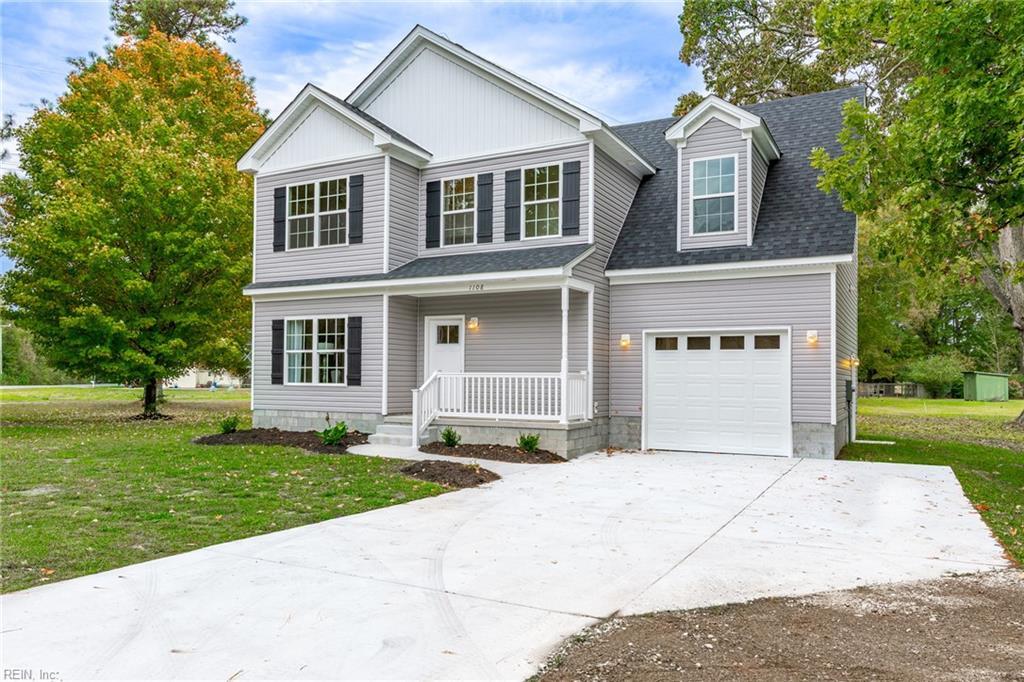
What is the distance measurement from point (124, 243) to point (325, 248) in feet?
22.3

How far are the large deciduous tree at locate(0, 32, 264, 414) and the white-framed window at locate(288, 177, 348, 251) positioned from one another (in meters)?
3.93

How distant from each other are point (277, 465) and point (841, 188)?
9.59 m

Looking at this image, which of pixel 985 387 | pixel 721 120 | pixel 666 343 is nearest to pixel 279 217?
pixel 666 343

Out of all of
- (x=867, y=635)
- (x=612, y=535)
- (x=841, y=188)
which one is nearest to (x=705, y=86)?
(x=841, y=188)

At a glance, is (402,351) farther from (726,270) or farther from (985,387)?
(985,387)

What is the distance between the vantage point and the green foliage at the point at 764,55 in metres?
24.1

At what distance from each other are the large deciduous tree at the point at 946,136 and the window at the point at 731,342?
2996 millimetres

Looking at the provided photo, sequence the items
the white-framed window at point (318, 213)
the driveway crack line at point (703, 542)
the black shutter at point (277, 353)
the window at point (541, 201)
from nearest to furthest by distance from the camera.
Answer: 1. the driveway crack line at point (703, 542)
2. the window at point (541, 201)
3. the white-framed window at point (318, 213)
4. the black shutter at point (277, 353)

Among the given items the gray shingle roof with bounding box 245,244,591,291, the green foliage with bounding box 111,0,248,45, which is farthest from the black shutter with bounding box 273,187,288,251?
the green foliage with bounding box 111,0,248,45

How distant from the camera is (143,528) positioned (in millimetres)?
6289

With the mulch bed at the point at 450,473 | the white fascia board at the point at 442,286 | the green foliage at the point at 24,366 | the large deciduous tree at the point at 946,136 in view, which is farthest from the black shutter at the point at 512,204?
the green foliage at the point at 24,366

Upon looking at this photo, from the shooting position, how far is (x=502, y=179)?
556 inches

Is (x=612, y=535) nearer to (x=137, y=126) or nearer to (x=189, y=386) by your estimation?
(x=137, y=126)

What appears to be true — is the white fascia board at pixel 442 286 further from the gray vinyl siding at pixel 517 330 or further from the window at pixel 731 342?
the window at pixel 731 342
